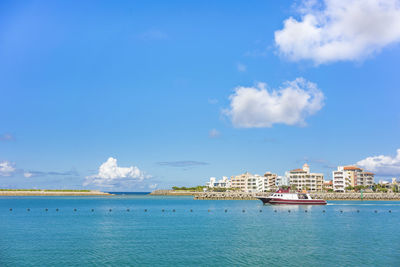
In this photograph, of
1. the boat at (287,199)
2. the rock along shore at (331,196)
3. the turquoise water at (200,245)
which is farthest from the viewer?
the rock along shore at (331,196)

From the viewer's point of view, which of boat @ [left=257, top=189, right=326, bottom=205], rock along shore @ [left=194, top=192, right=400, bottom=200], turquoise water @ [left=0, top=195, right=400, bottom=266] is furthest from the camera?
rock along shore @ [left=194, top=192, right=400, bottom=200]

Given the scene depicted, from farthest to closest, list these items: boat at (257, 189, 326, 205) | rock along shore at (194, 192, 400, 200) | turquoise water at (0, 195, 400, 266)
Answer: rock along shore at (194, 192, 400, 200)
boat at (257, 189, 326, 205)
turquoise water at (0, 195, 400, 266)

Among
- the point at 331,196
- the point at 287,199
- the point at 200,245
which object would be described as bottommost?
the point at 200,245

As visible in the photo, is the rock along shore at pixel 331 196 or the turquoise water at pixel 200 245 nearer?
the turquoise water at pixel 200 245

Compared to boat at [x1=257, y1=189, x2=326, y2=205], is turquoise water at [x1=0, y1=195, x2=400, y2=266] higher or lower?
lower

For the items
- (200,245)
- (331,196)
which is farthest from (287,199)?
(200,245)

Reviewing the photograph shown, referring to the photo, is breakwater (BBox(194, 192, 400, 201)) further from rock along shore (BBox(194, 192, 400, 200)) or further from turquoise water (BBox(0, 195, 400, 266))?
turquoise water (BBox(0, 195, 400, 266))

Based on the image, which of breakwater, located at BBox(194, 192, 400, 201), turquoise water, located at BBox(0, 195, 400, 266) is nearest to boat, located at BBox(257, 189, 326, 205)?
breakwater, located at BBox(194, 192, 400, 201)

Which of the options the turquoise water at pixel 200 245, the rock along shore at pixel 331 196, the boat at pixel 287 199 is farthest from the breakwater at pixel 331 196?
the turquoise water at pixel 200 245

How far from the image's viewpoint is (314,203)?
412 ft

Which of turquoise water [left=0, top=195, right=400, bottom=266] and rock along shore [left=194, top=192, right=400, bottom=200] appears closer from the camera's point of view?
turquoise water [left=0, top=195, right=400, bottom=266]

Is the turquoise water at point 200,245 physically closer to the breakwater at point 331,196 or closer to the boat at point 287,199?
the boat at point 287,199

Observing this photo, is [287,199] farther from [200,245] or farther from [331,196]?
[200,245]

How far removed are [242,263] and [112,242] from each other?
19.7 m
